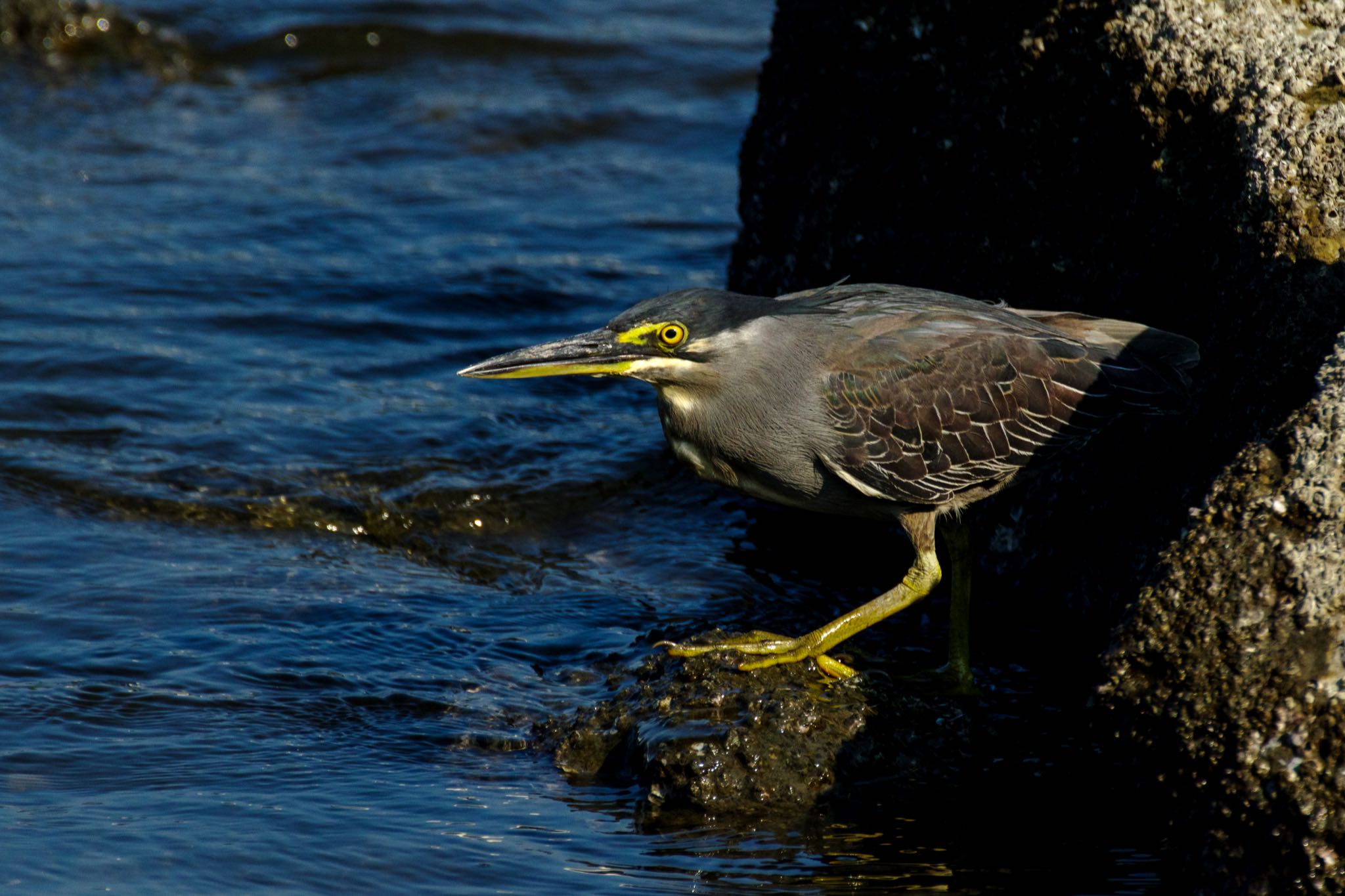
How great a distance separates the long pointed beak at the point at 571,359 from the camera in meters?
4.65

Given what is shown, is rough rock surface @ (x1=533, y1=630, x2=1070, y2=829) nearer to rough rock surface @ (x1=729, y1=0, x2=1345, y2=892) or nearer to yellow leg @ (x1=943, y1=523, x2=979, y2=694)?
yellow leg @ (x1=943, y1=523, x2=979, y2=694)

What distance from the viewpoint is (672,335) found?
4.74 meters

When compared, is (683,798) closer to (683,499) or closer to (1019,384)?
(1019,384)

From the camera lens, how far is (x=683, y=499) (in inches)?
269

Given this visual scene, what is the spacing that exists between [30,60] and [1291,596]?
40.1 ft

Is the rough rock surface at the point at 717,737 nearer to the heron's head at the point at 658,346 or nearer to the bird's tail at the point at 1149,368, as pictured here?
the heron's head at the point at 658,346

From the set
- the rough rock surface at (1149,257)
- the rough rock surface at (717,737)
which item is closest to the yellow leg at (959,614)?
the rough rock surface at (1149,257)

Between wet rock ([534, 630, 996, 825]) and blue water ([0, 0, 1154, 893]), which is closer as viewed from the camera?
blue water ([0, 0, 1154, 893])

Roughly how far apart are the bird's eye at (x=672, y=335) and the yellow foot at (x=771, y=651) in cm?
103

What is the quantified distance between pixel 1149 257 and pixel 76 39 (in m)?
10.8

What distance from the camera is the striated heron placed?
15.6 feet

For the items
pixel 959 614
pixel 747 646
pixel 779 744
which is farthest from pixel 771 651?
pixel 959 614

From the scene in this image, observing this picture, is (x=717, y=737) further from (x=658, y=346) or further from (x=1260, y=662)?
(x=1260, y=662)

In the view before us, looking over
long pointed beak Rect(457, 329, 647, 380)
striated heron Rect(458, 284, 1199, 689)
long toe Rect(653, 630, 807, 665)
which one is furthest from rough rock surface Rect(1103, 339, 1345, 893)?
long pointed beak Rect(457, 329, 647, 380)
